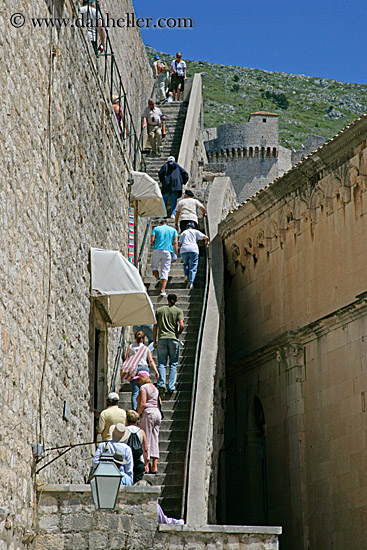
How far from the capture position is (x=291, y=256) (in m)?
18.0

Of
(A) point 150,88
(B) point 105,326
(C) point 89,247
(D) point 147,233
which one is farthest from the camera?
(A) point 150,88

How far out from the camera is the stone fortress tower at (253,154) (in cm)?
4962

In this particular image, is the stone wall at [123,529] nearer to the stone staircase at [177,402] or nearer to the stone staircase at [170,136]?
the stone staircase at [177,402]

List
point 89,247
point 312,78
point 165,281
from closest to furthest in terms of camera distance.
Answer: point 89,247, point 165,281, point 312,78

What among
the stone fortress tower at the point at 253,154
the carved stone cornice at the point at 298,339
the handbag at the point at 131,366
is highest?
the stone fortress tower at the point at 253,154

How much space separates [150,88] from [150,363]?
1620cm

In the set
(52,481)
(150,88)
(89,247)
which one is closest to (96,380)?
(89,247)

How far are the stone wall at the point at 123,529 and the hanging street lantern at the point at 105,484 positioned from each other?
65 centimetres

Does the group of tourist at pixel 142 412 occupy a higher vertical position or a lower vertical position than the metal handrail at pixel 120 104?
lower

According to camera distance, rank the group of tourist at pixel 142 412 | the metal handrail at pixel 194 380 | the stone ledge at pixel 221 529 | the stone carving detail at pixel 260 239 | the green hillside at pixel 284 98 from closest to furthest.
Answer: the stone ledge at pixel 221 529 → the group of tourist at pixel 142 412 → the metal handrail at pixel 194 380 → the stone carving detail at pixel 260 239 → the green hillside at pixel 284 98

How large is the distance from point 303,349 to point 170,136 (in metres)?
10.7

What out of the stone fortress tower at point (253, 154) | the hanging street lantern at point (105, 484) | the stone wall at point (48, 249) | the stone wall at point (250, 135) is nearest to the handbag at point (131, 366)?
the stone wall at point (48, 249)

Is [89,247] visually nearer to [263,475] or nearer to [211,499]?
[211,499]

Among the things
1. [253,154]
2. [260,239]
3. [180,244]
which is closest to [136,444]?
[180,244]
